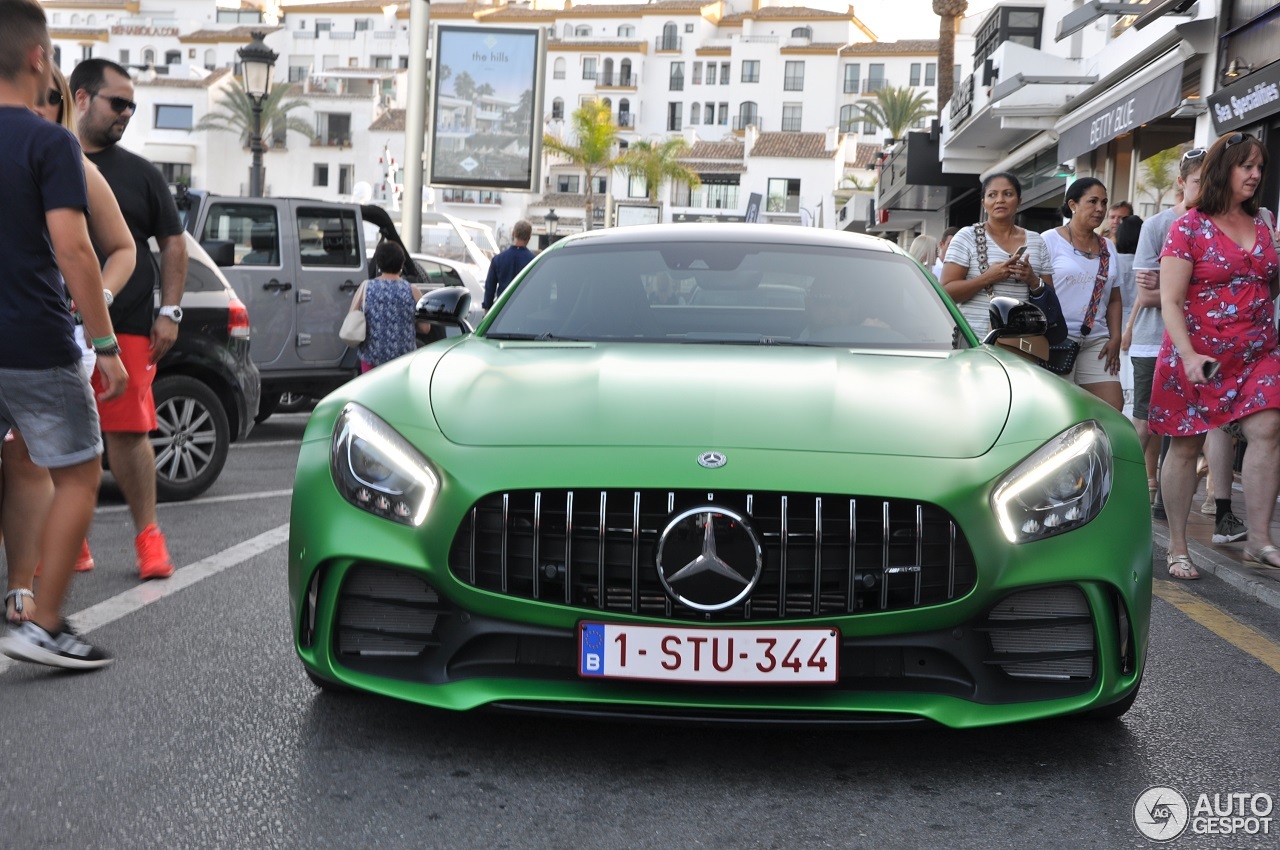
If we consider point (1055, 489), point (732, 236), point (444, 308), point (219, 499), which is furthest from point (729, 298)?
point (219, 499)

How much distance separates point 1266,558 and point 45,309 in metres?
4.89

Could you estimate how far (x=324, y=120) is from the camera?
8675 cm

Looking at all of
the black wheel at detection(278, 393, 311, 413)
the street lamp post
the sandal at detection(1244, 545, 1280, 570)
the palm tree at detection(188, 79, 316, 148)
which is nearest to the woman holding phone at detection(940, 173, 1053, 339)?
the sandal at detection(1244, 545, 1280, 570)

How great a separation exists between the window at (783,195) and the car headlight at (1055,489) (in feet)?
289

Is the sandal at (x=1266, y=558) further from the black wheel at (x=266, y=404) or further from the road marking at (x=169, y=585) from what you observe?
the black wheel at (x=266, y=404)

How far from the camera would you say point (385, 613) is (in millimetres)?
3277

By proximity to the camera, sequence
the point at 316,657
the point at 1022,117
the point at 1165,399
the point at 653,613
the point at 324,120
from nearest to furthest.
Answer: the point at 653,613, the point at 316,657, the point at 1165,399, the point at 1022,117, the point at 324,120

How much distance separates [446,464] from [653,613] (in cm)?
57

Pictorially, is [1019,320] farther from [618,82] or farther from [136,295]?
[618,82]

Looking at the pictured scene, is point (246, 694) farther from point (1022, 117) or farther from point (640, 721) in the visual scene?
point (1022, 117)

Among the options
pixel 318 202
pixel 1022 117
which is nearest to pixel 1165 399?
pixel 318 202

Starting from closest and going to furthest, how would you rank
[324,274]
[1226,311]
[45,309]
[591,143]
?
[45,309] → [1226,311] → [324,274] → [591,143]

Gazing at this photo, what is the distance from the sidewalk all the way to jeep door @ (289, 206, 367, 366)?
619cm

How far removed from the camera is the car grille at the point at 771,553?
3107 millimetres
